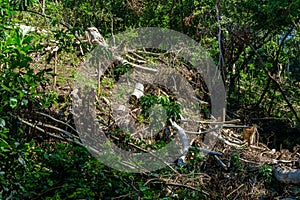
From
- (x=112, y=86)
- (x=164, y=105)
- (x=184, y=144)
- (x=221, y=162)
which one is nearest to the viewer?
(x=164, y=105)

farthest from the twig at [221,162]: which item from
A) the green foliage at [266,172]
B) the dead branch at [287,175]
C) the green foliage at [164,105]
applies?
the green foliage at [164,105]

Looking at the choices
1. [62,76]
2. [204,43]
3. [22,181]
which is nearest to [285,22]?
[204,43]

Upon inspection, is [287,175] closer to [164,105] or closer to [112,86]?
[164,105]

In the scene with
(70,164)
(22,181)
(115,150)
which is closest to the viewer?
(22,181)

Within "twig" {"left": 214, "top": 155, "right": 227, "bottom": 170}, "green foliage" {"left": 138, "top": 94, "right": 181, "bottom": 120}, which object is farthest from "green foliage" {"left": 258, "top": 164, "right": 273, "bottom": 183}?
"green foliage" {"left": 138, "top": 94, "right": 181, "bottom": 120}

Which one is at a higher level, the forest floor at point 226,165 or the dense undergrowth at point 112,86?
the dense undergrowth at point 112,86

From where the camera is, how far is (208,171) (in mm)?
4449

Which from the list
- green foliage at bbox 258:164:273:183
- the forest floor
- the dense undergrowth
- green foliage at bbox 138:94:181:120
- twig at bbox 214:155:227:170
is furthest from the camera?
twig at bbox 214:155:227:170

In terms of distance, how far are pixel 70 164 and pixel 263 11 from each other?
422 centimetres

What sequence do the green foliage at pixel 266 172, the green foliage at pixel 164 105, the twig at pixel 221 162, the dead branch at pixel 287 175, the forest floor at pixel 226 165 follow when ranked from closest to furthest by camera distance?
the green foliage at pixel 164 105
the forest floor at pixel 226 165
the dead branch at pixel 287 175
the green foliage at pixel 266 172
the twig at pixel 221 162

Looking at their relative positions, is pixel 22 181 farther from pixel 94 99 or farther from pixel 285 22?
pixel 285 22

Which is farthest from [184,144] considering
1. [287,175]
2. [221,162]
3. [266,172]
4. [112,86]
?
[112,86]

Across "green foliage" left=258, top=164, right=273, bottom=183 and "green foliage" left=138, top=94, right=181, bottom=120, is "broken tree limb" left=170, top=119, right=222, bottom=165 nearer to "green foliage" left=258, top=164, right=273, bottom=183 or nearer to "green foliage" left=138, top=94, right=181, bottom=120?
"green foliage" left=258, top=164, right=273, bottom=183

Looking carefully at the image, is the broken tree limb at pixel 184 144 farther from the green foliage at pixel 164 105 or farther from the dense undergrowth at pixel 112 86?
the green foliage at pixel 164 105
